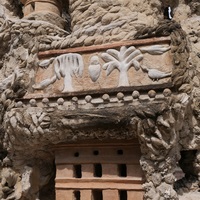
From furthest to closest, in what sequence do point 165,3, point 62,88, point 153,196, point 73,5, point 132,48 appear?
point 165,3
point 73,5
point 62,88
point 132,48
point 153,196

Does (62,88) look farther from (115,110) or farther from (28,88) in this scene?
(115,110)

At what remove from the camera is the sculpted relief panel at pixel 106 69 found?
2979 mm

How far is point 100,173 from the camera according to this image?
3191 millimetres

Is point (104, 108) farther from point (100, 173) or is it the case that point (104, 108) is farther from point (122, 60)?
point (100, 173)

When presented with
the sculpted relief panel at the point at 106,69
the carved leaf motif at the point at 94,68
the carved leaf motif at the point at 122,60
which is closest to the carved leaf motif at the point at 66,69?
the sculpted relief panel at the point at 106,69

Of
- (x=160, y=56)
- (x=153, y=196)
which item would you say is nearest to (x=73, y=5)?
(x=160, y=56)

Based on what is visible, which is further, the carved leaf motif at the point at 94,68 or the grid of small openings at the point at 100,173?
the carved leaf motif at the point at 94,68

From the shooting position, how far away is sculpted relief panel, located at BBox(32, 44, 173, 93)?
2979 millimetres

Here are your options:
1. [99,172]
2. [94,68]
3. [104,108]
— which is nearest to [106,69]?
[94,68]

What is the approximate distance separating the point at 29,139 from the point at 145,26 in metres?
1.57

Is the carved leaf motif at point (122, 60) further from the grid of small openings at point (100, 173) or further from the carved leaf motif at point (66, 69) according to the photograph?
the grid of small openings at point (100, 173)

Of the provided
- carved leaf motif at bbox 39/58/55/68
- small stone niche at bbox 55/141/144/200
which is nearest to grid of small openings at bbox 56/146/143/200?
small stone niche at bbox 55/141/144/200

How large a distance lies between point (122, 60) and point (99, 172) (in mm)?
1093

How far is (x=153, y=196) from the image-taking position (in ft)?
9.31
